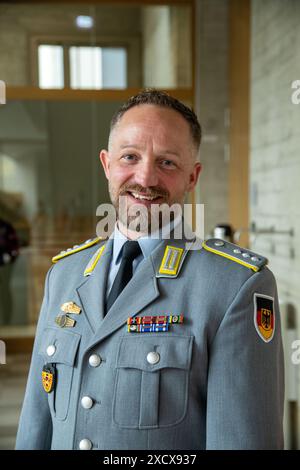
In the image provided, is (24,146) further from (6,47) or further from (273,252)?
(273,252)

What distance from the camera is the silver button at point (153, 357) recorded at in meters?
0.82

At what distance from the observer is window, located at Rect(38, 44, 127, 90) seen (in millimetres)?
3160

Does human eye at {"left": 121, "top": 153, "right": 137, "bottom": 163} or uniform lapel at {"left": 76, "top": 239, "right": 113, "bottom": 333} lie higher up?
human eye at {"left": 121, "top": 153, "right": 137, "bottom": 163}

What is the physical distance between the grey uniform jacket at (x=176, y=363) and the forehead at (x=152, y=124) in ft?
0.64

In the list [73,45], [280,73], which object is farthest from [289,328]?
[73,45]

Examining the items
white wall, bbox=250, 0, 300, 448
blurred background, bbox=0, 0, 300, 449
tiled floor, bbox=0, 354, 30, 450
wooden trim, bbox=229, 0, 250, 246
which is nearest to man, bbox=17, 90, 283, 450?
white wall, bbox=250, 0, 300, 448

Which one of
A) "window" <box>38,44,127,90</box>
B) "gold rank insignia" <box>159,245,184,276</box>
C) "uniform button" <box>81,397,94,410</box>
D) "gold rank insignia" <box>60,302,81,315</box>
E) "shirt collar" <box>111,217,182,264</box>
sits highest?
"window" <box>38,44,127,90</box>

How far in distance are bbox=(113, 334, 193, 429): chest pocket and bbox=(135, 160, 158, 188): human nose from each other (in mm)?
235

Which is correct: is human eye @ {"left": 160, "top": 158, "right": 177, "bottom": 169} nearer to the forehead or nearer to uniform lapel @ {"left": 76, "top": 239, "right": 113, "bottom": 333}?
the forehead

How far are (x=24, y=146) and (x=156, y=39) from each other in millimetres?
1053

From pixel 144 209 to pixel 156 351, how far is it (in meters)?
0.22

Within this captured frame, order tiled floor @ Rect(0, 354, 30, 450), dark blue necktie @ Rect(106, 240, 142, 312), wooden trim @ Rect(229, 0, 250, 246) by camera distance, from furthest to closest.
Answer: wooden trim @ Rect(229, 0, 250, 246)
tiled floor @ Rect(0, 354, 30, 450)
dark blue necktie @ Rect(106, 240, 142, 312)

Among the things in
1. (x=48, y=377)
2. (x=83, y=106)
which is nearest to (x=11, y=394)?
(x=83, y=106)

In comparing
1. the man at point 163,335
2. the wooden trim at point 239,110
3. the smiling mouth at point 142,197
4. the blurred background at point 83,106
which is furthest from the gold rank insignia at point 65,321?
the wooden trim at point 239,110
